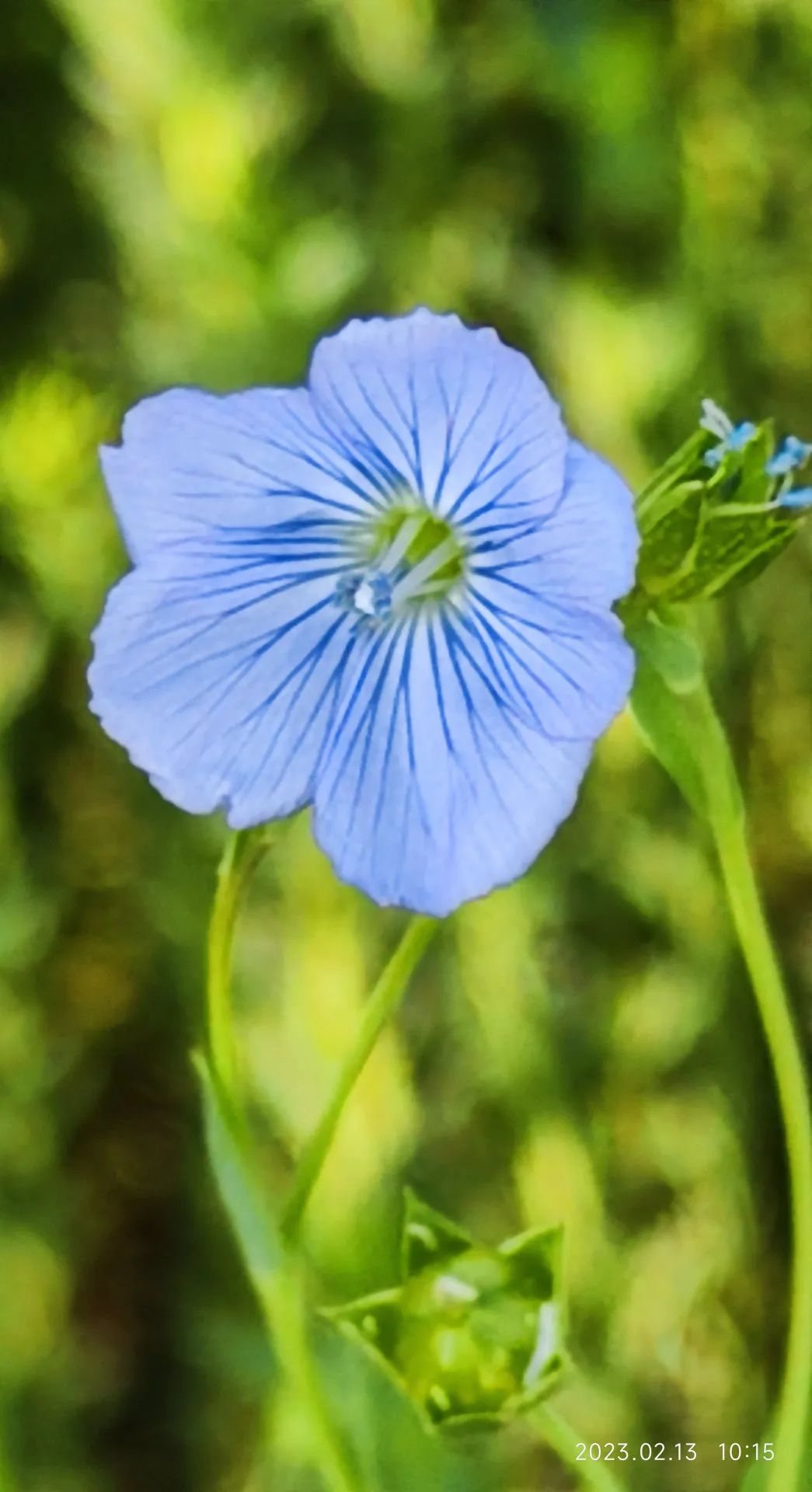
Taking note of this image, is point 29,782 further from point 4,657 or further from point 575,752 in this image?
point 575,752

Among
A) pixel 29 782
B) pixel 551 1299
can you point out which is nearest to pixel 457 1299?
pixel 551 1299

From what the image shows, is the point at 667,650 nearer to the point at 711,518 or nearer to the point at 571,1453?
the point at 711,518

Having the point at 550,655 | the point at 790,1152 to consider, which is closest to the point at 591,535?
the point at 550,655

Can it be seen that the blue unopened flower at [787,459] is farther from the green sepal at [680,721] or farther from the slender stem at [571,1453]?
the slender stem at [571,1453]

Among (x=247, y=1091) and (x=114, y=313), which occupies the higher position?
(x=114, y=313)

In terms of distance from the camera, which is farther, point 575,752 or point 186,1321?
point 186,1321

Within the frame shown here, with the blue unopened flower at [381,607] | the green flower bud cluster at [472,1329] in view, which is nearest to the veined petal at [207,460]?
the blue unopened flower at [381,607]

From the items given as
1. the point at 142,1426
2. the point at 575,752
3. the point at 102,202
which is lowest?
the point at 142,1426
